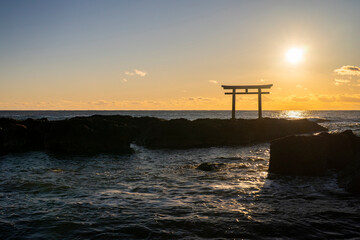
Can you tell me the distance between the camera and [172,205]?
26.0 ft

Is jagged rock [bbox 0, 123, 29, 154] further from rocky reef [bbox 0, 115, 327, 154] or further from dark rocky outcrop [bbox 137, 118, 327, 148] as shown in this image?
dark rocky outcrop [bbox 137, 118, 327, 148]

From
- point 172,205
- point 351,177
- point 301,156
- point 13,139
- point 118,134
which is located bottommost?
point 172,205

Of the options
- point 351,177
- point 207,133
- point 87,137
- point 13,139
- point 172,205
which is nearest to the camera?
point 172,205

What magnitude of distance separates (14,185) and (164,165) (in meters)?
6.88

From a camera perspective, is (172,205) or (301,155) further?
(301,155)

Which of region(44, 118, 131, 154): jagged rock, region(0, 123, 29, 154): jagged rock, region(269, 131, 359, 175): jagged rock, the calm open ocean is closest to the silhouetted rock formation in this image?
region(269, 131, 359, 175): jagged rock

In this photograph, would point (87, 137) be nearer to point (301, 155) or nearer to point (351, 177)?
point (301, 155)

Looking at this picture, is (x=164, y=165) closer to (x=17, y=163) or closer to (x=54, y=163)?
(x=54, y=163)

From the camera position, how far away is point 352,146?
13.4m

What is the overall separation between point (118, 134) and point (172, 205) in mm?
15143

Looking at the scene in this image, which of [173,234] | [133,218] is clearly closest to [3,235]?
[133,218]

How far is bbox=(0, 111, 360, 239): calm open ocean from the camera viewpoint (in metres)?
6.18

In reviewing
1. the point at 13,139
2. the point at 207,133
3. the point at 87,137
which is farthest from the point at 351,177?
the point at 13,139

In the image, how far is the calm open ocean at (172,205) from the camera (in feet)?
20.3
